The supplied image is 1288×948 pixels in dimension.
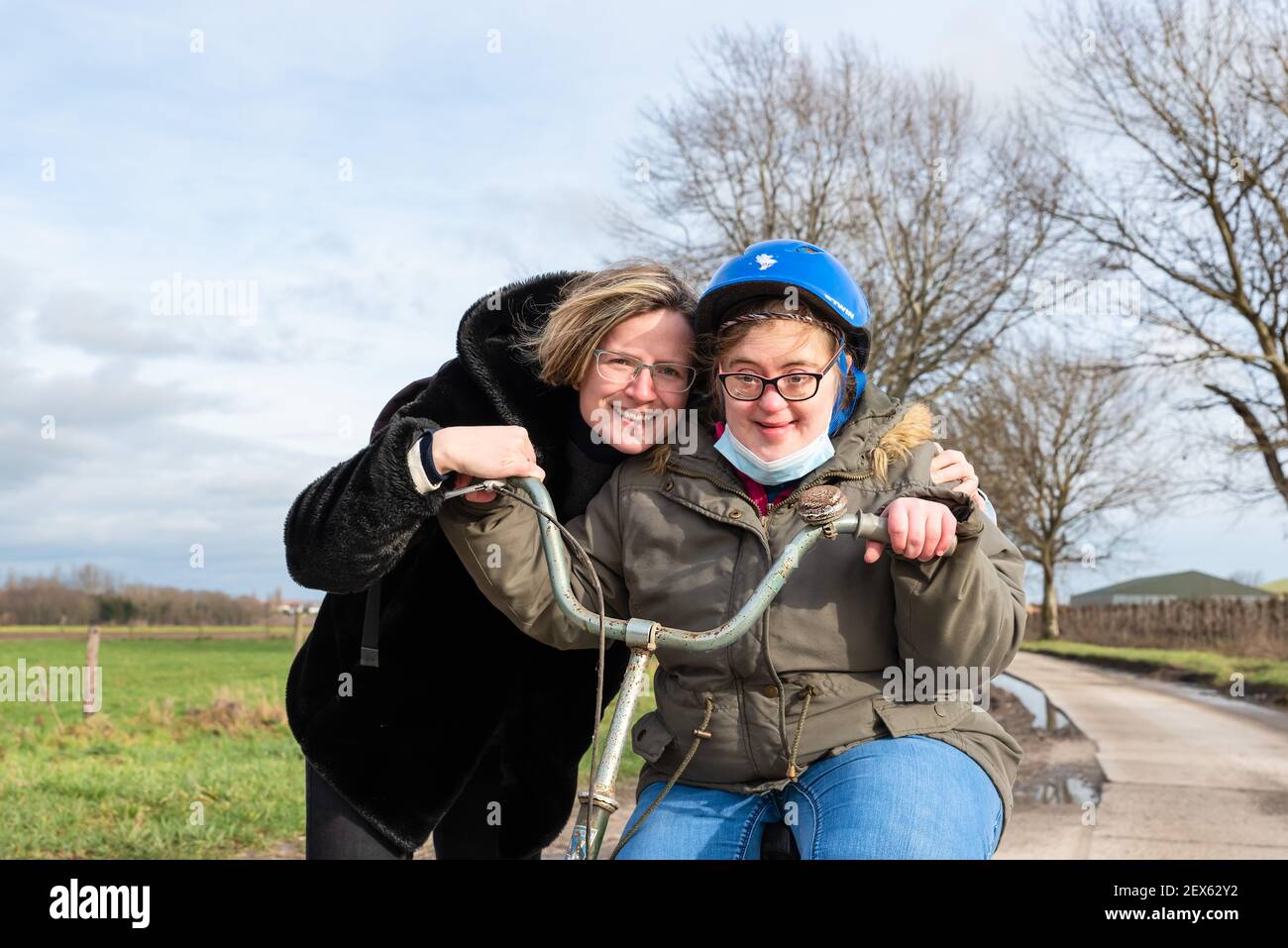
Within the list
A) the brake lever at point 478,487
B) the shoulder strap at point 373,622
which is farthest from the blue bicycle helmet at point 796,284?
the shoulder strap at point 373,622

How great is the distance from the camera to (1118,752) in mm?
11430

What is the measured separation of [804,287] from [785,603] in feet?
2.43

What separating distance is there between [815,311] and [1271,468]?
68.2 ft

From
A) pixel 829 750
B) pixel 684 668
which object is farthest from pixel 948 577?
pixel 684 668

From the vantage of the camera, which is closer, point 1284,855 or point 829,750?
point 829,750

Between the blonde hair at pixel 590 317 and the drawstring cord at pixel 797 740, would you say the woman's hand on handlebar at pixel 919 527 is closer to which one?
the drawstring cord at pixel 797 740

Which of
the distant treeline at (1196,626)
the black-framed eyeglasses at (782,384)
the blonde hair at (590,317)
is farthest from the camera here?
the distant treeline at (1196,626)

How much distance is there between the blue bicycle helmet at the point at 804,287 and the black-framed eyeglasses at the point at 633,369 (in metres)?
0.17

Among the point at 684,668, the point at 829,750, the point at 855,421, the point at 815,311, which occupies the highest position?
the point at 815,311

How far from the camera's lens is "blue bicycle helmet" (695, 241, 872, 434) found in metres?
2.78

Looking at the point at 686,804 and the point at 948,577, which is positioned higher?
the point at 948,577

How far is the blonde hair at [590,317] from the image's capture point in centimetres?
299

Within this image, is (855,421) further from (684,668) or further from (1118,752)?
(1118,752)

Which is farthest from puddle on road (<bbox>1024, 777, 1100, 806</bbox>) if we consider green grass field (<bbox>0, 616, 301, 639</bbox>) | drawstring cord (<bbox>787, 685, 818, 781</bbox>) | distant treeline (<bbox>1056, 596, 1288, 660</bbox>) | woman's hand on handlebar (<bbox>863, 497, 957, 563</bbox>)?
green grass field (<bbox>0, 616, 301, 639</bbox>)
